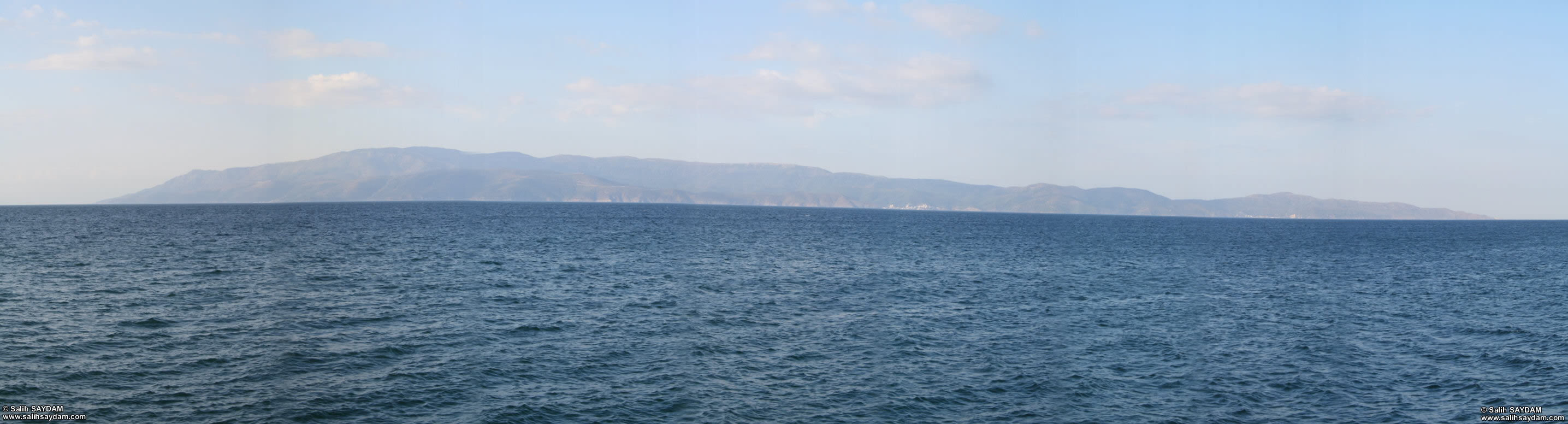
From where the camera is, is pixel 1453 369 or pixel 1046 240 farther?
pixel 1046 240

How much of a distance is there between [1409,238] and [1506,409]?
14827 cm

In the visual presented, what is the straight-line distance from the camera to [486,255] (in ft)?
235

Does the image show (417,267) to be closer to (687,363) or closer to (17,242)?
(687,363)

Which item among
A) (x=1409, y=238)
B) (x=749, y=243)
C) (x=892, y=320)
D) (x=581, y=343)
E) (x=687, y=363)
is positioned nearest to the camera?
(x=687, y=363)

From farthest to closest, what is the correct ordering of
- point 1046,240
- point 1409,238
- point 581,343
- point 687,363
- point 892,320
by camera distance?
point 1409,238
point 1046,240
point 892,320
point 581,343
point 687,363

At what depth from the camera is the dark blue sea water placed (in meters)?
25.3

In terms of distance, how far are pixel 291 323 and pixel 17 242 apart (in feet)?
236

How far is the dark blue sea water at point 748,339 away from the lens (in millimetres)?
25297

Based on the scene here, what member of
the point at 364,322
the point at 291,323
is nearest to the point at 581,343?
the point at 364,322

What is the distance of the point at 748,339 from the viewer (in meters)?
35.2

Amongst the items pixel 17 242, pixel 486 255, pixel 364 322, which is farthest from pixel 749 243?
pixel 17 242

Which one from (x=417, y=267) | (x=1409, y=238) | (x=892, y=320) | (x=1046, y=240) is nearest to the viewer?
(x=892, y=320)

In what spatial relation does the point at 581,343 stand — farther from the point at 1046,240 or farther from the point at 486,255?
the point at 1046,240

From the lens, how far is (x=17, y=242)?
84.3 metres
